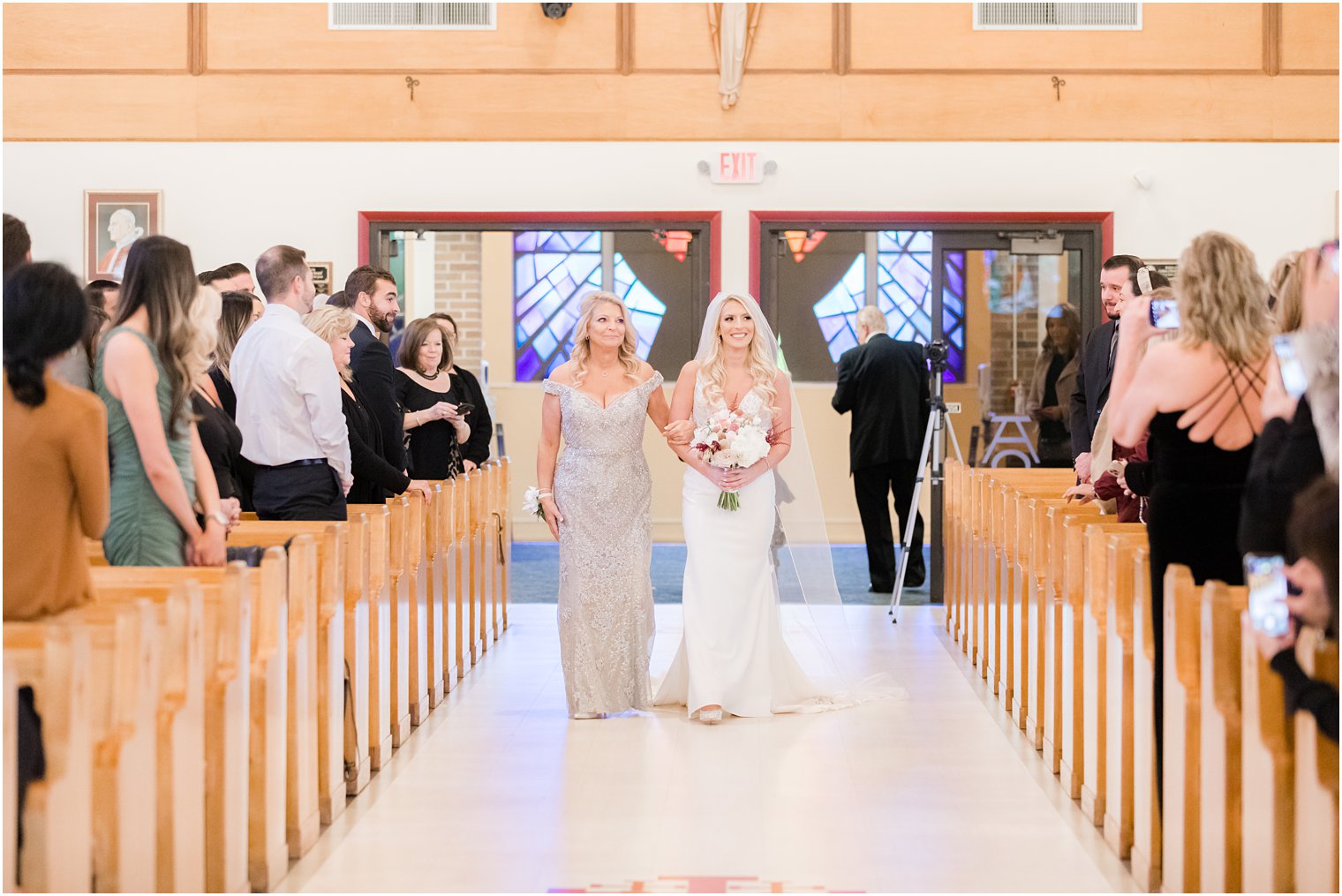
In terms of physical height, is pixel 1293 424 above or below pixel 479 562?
above

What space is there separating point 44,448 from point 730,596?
123 inches

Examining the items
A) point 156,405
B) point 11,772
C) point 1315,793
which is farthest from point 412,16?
point 1315,793

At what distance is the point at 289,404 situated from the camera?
5098mm

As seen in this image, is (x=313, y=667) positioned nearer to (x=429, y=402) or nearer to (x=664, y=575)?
(x=429, y=402)

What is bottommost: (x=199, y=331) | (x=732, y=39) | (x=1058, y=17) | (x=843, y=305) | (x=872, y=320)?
(x=199, y=331)

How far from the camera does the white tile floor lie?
3.80m

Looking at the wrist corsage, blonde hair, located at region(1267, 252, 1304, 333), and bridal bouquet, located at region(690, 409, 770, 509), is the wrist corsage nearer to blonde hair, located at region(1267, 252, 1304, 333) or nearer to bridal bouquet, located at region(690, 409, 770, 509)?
bridal bouquet, located at region(690, 409, 770, 509)

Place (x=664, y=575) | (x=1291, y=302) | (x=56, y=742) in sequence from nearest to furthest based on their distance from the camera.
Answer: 1. (x=56, y=742)
2. (x=1291, y=302)
3. (x=664, y=575)

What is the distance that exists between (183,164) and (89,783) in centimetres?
755

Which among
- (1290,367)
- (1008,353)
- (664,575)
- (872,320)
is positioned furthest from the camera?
(1008,353)

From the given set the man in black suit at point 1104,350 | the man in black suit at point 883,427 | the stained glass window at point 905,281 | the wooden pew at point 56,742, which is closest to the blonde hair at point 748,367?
the man in black suit at point 1104,350

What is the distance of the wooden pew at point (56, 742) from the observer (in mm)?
2770

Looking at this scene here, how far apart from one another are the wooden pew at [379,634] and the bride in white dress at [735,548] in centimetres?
119

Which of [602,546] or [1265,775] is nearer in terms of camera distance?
[1265,775]
